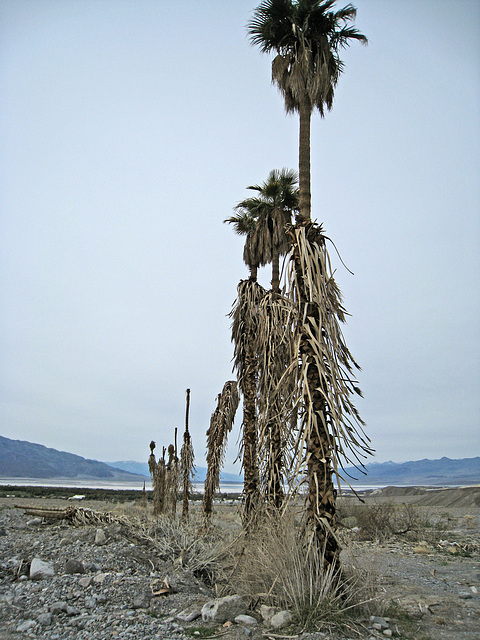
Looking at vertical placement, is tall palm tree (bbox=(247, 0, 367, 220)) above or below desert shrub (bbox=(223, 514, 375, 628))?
above

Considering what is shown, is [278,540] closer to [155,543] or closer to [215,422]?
[155,543]

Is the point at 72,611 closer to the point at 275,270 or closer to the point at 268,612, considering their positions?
the point at 268,612

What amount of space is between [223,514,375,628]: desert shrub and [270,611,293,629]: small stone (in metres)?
0.09

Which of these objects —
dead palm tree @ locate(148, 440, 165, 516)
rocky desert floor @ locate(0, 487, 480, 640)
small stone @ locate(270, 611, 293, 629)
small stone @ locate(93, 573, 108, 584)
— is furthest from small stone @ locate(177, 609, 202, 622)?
dead palm tree @ locate(148, 440, 165, 516)

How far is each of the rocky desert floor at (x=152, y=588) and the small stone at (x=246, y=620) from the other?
2 centimetres

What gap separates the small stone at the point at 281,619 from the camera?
540 centimetres

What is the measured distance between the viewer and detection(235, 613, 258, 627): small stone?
18.9 feet

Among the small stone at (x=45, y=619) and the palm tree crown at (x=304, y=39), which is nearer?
the small stone at (x=45, y=619)

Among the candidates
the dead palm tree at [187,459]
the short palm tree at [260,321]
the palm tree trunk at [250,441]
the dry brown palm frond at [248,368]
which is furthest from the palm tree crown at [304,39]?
the dead palm tree at [187,459]

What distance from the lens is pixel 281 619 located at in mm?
5430

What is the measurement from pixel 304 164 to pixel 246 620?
701 centimetres

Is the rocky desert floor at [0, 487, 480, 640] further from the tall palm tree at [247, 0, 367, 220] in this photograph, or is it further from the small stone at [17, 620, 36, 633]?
the tall palm tree at [247, 0, 367, 220]

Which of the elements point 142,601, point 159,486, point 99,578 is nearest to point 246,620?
point 142,601

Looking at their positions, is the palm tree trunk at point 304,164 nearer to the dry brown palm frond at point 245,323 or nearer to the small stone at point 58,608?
the dry brown palm frond at point 245,323
